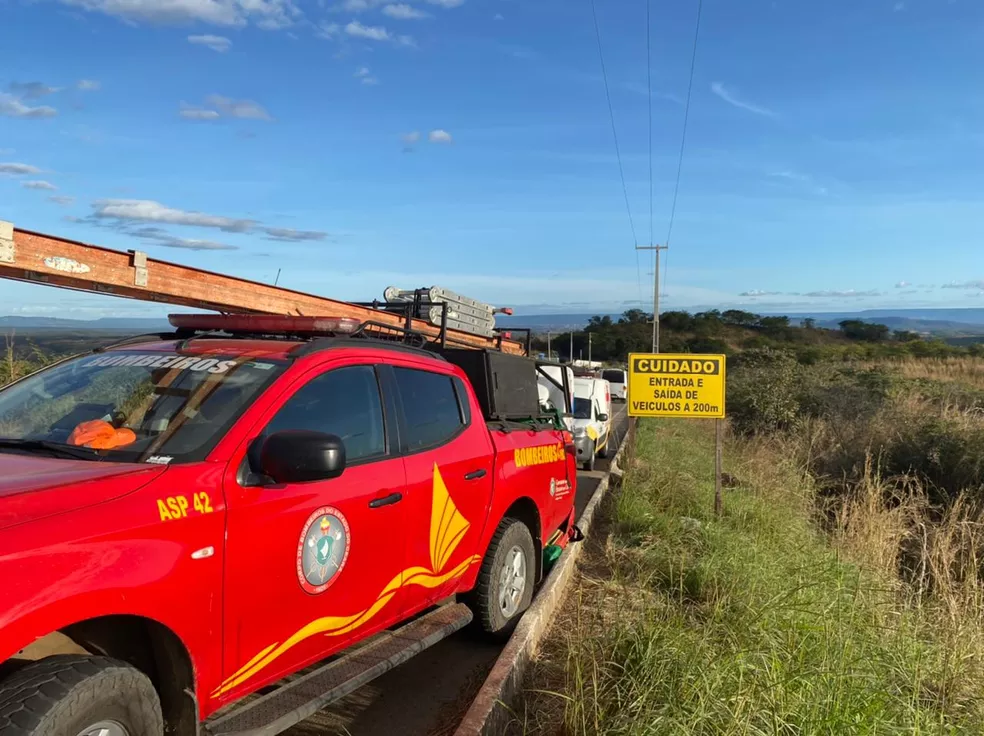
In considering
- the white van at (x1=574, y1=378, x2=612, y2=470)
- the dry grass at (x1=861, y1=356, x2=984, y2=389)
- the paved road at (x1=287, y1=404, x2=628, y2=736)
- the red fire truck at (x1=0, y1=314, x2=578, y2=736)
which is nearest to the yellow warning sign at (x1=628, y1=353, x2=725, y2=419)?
the white van at (x1=574, y1=378, x2=612, y2=470)

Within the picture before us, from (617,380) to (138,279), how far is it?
31025mm

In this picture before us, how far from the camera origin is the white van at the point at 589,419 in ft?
47.5

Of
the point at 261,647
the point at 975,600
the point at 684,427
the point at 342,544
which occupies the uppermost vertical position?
the point at 342,544

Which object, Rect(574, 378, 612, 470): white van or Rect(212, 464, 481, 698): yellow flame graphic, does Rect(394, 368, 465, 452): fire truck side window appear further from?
Rect(574, 378, 612, 470): white van

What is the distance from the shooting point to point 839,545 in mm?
7457

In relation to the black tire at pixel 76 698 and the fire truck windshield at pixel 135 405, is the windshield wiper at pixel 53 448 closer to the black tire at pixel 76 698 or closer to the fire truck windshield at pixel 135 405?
the fire truck windshield at pixel 135 405

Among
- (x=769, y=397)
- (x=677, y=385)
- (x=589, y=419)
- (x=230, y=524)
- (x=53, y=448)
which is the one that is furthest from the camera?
(x=769, y=397)

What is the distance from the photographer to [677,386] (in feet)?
31.4

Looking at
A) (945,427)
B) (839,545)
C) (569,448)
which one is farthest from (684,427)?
(569,448)

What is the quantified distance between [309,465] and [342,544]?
68 cm

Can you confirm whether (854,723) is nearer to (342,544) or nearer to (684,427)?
(342,544)

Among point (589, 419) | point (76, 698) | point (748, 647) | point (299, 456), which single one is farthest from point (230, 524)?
point (589, 419)

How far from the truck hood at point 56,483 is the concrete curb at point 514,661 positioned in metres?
1.86

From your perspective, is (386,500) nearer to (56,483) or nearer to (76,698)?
(56,483)
